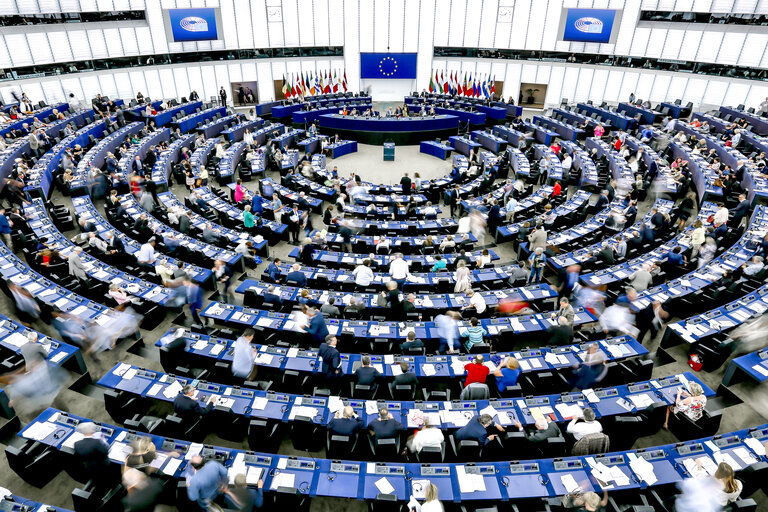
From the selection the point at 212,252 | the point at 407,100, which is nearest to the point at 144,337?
the point at 212,252

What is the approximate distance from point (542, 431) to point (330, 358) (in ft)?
14.9

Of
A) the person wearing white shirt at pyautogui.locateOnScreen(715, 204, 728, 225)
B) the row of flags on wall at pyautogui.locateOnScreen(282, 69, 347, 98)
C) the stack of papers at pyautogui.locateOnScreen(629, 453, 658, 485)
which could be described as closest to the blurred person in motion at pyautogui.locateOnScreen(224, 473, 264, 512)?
the stack of papers at pyautogui.locateOnScreen(629, 453, 658, 485)

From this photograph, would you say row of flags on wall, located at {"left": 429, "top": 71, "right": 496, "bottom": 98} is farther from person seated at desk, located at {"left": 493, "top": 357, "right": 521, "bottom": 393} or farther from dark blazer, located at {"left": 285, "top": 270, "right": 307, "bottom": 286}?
person seated at desk, located at {"left": 493, "top": 357, "right": 521, "bottom": 393}

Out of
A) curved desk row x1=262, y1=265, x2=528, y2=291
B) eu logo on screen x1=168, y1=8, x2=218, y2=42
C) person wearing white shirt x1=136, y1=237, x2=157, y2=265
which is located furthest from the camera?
eu logo on screen x1=168, y1=8, x2=218, y2=42

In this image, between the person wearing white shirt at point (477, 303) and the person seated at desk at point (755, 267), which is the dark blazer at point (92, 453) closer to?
the person wearing white shirt at point (477, 303)

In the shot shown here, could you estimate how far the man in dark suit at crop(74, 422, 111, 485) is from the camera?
24.6ft

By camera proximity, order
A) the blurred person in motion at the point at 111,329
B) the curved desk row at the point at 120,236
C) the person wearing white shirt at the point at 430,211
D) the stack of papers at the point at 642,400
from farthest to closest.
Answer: the person wearing white shirt at the point at 430,211, the curved desk row at the point at 120,236, the blurred person in motion at the point at 111,329, the stack of papers at the point at 642,400

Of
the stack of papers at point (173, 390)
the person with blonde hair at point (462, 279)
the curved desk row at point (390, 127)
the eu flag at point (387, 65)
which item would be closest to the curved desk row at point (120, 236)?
the stack of papers at point (173, 390)

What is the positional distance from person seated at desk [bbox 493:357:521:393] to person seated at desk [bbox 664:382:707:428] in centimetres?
322

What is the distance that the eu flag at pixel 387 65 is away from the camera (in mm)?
41875

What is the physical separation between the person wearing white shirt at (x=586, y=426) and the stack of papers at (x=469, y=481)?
2.05 m

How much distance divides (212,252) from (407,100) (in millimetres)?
28244

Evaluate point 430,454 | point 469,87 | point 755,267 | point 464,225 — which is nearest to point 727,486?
point 430,454

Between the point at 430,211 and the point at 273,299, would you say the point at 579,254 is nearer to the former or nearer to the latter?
the point at 430,211
